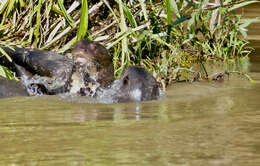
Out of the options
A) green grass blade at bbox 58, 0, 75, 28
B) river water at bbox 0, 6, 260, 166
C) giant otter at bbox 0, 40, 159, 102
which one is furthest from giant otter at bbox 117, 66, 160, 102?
green grass blade at bbox 58, 0, 75, 28

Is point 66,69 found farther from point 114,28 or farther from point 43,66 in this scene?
point 114,28

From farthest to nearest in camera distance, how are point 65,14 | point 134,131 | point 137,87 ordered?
point 65,14 < point 137,87 < point 134,131

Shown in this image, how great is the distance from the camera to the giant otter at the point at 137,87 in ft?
12.6

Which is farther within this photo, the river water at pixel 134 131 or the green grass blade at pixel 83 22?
the green grass blade at pixel 83 22

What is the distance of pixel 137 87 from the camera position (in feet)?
12.6

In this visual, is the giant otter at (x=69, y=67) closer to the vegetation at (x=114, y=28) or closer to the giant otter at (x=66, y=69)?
the giant otter at (x=66, y=69)

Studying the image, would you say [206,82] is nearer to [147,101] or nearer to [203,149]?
[147,101]

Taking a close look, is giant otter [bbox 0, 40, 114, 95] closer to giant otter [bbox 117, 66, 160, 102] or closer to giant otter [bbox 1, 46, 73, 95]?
giant otter [bbox 1, 46, 73, 95]

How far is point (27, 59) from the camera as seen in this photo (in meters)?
4.30

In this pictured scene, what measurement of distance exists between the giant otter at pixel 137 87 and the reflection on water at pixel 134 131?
94 millimetres

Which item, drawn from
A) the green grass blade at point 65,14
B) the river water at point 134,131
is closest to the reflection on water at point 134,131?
the river water at point 134,131

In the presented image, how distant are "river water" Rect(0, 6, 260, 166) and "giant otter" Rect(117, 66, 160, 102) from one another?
3.3 inches

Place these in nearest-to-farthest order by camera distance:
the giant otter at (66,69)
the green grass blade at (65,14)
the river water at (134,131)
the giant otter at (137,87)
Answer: the river water at (134,131) < the giant otter at (137,87) < the giant otter at (66,69) < the green grass blade at (65,14)

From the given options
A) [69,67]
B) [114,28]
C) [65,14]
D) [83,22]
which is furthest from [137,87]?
[114,28]
